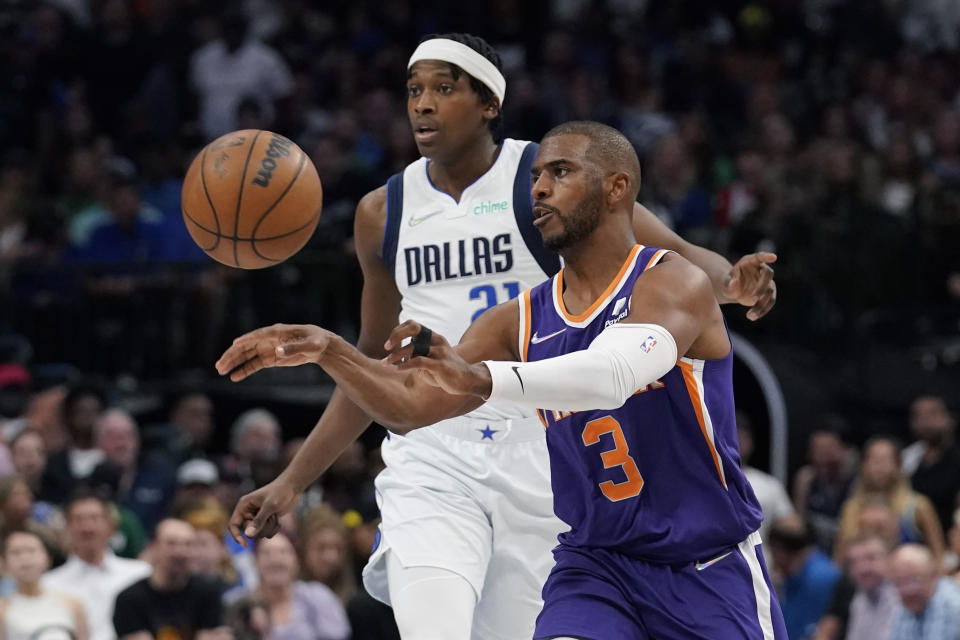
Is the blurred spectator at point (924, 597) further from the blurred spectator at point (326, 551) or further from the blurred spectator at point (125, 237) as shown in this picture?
the blurred spectator at point (125, 237)

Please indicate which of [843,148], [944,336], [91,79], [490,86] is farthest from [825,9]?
[490,86]

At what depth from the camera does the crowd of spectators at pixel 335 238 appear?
9.28 meters

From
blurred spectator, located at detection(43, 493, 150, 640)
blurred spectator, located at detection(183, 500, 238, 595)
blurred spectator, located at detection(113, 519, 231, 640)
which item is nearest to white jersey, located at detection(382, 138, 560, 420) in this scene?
blurred spectator, located at detection(113, 519, 231, 640)

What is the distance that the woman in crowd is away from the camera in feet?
29.3

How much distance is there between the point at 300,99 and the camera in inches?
→ 562

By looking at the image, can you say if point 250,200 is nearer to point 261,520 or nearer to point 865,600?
point 261,520

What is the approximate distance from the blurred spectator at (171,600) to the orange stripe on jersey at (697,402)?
4.74 metres

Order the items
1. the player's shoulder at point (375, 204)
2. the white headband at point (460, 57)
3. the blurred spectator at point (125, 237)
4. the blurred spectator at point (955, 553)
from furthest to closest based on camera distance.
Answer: the blurred spectator at point (125, 237) → the blurred spectator at point (955, 553) → the player's shoulder at point (375, 204) → the white headband at point (460, 57)

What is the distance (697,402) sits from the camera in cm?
468

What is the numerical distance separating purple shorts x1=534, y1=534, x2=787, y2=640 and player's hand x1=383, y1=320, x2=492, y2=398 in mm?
729

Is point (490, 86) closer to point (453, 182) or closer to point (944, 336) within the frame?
point (453, 182)

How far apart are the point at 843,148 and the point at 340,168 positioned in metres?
4.15

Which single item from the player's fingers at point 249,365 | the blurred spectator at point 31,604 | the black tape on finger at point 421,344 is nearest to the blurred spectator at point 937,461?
the blurred spectator at point 31,604

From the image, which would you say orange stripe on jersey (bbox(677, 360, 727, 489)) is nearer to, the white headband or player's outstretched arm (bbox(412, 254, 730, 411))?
player's outstretched arm (bbox(412, 254, 730, 411))
